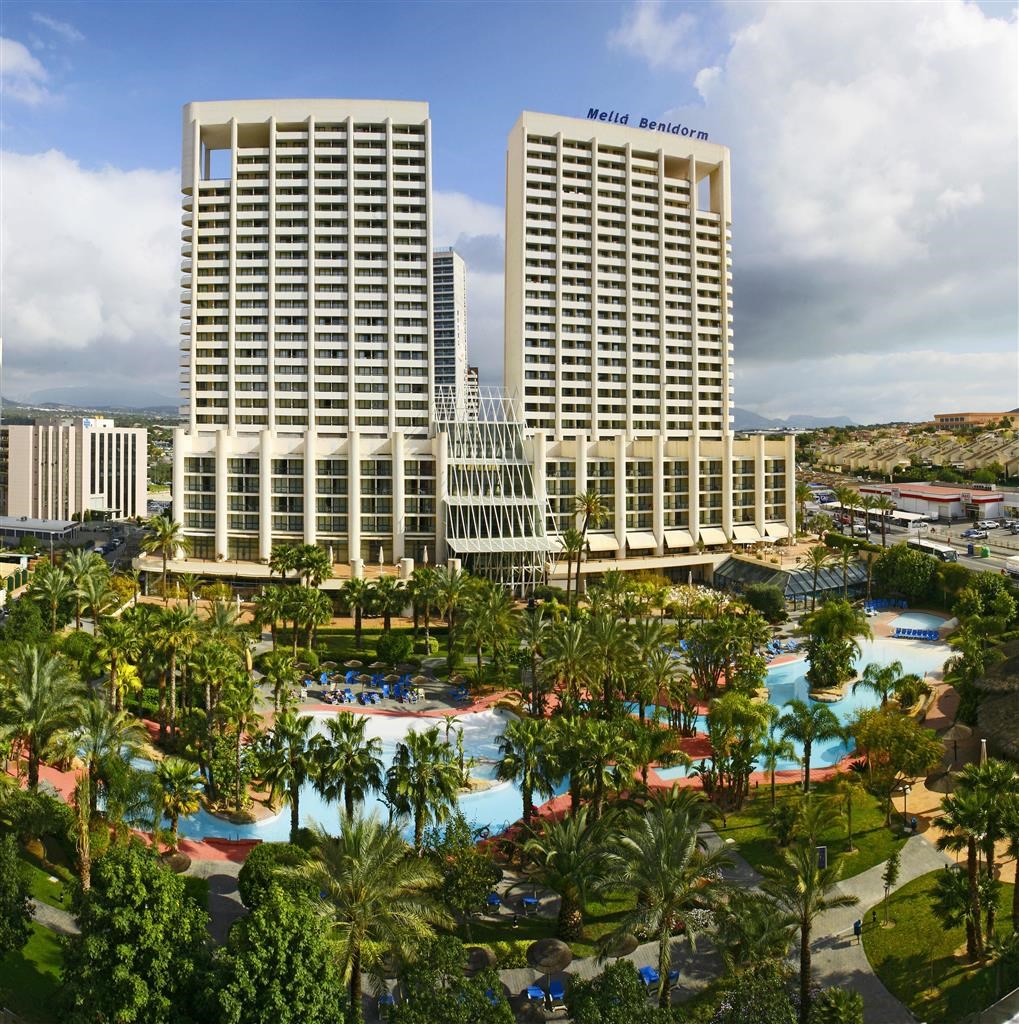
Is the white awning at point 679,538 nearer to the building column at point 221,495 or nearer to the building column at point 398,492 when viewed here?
the building column at point 398,492

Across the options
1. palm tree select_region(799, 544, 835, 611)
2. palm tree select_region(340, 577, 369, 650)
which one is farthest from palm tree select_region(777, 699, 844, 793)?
palm tree select_region(799, 544, 835, 611)

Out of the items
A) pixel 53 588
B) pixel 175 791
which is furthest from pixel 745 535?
pixel 175 791

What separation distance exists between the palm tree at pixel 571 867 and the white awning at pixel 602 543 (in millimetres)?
62463

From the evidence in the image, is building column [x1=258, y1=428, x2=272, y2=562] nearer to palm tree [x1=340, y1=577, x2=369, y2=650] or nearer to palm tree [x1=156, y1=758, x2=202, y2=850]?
palm tree [x1=340, y1=577, x2=369, y2=650]

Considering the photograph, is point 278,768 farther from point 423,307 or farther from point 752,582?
point 423,307

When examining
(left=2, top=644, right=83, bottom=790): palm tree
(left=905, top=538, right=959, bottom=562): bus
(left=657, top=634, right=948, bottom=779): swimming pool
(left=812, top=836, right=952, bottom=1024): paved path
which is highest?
(left=905, top=538, right=959, bottom=562): bus

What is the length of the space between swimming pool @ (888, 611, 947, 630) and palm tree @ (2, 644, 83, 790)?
62.1m

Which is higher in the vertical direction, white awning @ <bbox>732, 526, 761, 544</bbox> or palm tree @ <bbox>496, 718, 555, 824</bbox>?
white awning @ <bbox>732, 526, 761, 544</bbox>

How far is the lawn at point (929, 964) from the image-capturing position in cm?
2462

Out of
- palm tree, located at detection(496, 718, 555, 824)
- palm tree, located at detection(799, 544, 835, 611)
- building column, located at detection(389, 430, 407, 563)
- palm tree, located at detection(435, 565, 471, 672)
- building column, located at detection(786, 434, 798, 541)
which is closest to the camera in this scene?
palm tree, located at detection(496, 718, 555, 824)

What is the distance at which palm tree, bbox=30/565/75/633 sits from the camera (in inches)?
2227

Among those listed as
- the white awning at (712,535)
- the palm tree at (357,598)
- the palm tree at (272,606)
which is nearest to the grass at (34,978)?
the palm tree at (272,606)

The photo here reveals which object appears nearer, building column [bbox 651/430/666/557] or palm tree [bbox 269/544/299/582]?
palm tree [bbox 269/544/299/582]

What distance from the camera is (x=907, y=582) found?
7562cm
